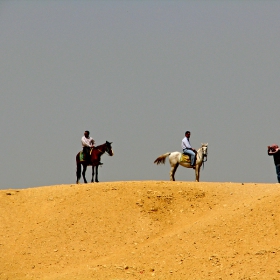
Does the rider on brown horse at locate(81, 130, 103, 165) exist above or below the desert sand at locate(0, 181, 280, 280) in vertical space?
above

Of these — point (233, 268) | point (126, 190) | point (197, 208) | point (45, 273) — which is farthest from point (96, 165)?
point (233, 268)

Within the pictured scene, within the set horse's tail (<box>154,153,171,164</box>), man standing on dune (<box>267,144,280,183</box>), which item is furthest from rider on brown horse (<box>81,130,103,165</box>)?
man standing on dune (<box>267,144,280,183</box>)

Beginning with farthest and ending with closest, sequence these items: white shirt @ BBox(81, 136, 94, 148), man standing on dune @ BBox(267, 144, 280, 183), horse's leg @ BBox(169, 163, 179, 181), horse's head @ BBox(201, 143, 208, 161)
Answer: white shirt @ BBox(81, 136, 94, 148), horse's leg @ BBox(169, 163, 179, 181), horse's head @ BBox(201, 143, 208, 161), man standing on dune @ BBox(267, 144, 280, 183)

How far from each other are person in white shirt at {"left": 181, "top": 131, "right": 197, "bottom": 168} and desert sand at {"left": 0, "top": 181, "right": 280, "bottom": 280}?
99.9 inches

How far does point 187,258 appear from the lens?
19219mm

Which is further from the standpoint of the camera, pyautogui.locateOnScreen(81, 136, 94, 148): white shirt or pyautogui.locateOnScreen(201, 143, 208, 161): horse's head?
pyautogui.locateOnScreen(81, 136, 94, 148): white shirt

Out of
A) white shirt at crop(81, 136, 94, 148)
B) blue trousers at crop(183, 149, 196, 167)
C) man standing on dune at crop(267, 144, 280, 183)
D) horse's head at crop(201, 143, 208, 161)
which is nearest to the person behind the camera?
man standing on dune at crop(267, 144, 280, 183)

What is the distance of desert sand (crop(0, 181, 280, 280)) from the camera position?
18.9m

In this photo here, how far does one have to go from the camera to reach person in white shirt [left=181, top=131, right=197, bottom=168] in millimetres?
27078

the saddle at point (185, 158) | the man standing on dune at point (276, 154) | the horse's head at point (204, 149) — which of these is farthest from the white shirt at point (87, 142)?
the man standing on dune at point (276, 154)

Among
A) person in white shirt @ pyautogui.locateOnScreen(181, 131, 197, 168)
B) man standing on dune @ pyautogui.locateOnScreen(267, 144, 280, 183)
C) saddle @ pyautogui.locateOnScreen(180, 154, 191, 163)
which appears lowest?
man standing on dune @ pyautogui.locateOnScreen(267, 144, 280, 183)

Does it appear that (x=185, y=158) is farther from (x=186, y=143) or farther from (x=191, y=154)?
(x=186, y=143)

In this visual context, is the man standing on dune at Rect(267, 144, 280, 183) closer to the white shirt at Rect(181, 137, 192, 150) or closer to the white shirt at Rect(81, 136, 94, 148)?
the white shirt at Rect(181, 137, 192, 150)

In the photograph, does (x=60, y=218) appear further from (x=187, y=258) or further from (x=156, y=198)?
(x=187, y=258)
